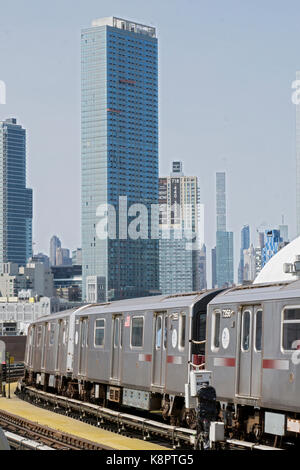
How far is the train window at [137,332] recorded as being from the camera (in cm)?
2608

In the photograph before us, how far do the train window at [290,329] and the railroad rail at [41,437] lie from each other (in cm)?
483

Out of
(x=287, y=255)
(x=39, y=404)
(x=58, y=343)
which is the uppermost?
(x=287, y=255)

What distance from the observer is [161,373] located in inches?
965

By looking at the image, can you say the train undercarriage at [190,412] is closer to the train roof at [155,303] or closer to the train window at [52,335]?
the train roof at [155,303]

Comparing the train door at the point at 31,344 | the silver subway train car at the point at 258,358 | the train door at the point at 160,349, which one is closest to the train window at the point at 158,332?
the train door at the point at 160,349

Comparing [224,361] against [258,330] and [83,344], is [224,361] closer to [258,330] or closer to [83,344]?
[258,330]

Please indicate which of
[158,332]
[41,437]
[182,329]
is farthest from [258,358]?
[41,437]

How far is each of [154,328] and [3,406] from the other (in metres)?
12.8

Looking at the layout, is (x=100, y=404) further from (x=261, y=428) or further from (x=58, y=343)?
(x=261, y=428)

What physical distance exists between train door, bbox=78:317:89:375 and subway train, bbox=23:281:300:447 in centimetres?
3

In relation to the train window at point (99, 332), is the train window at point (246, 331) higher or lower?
higher

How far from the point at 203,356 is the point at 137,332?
4133mm

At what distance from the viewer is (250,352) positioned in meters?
19.9
